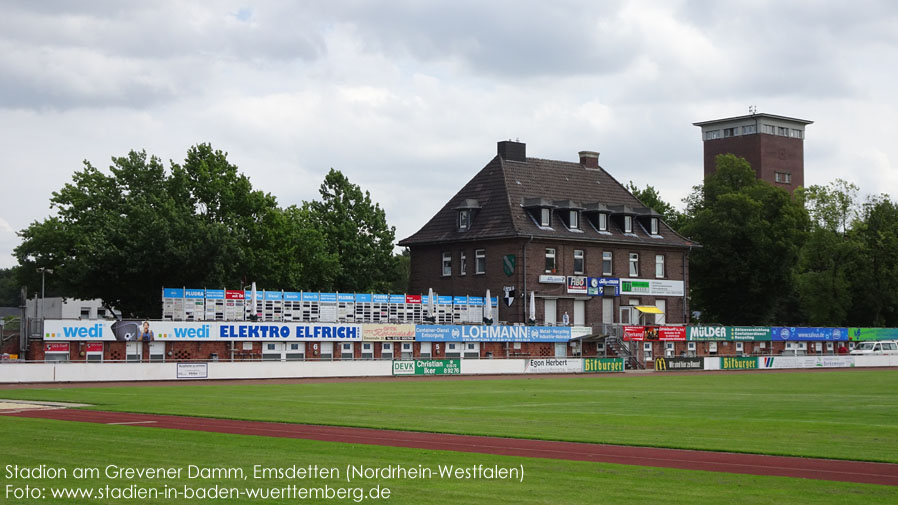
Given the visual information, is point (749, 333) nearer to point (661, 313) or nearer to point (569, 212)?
point (661, 313)

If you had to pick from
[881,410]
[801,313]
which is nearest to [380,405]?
[881,410]

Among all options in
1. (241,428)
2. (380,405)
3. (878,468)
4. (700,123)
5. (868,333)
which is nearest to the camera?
(878,468)

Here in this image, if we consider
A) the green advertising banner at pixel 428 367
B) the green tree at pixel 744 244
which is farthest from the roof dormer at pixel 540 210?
the green advertising banner at pixel 428 367

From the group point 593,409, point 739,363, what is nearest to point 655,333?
point 739,363

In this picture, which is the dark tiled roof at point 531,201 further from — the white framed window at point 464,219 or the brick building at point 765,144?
Result: the brick building at point 765,144

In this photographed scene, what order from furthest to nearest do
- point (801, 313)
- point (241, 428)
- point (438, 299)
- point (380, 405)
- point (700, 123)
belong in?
point (700, 123) < point (801, 313) < point (438, 299) < point (380, 405) < point (241, 428)

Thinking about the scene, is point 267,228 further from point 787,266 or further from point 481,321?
point 787,266

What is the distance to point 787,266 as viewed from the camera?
95500 mm

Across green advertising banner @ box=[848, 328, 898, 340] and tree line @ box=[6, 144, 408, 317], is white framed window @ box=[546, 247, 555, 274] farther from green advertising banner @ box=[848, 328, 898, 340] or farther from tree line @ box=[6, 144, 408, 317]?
green advertising banner @ box=[848, 328, 898, 340]

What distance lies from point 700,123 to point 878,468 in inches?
4939

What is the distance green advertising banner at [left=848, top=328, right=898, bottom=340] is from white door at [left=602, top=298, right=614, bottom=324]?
21.6 m

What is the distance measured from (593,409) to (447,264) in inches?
2119

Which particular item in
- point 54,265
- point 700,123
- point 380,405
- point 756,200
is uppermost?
point 700,123

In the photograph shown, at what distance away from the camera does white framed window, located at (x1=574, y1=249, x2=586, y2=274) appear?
83875 millimetres
